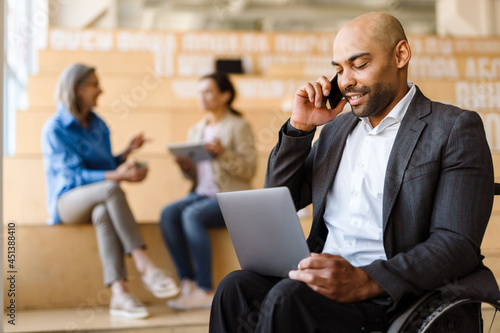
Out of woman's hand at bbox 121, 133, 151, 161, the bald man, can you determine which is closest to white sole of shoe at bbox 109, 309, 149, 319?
woman's hand at bbox 121, 133, 151, 161

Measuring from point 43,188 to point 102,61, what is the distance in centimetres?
127

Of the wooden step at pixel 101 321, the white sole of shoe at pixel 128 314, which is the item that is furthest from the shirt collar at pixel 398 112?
the white sole of shoe at pixel 128 314

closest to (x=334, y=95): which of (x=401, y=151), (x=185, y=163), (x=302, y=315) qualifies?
(x=401, y=151)

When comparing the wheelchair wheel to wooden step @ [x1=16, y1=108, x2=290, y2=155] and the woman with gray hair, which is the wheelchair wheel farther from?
wooden step @ [x1=16, y1=108, x2=290, y2=155]

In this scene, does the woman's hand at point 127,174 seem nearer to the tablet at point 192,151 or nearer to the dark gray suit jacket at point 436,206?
the tablet at point 192,151

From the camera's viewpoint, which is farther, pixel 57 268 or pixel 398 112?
pixel 57 268

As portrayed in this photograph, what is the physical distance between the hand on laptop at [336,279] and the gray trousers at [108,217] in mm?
1310

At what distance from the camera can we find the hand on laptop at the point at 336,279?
102 cm

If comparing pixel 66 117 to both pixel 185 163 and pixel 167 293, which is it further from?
pixel 167 293

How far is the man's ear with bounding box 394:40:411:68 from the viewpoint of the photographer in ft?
3.94

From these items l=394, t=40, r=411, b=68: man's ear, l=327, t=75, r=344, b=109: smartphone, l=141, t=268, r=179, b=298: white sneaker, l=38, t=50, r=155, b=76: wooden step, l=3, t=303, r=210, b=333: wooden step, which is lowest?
l=3, t=303, r=210, b=333: wooden step

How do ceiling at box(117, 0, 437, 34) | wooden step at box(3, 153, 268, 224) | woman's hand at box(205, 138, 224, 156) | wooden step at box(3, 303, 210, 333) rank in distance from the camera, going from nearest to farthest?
1. wooden step at box(3, 303, 210, 333)
2. woman's hand at box(205, 138, 224, 156)
3. wooden step at box(3, 153, 268, 224)
4. ceiling at box(117, 0, 437, 34)

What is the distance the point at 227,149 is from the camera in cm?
256

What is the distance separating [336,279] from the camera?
40.0 inches
